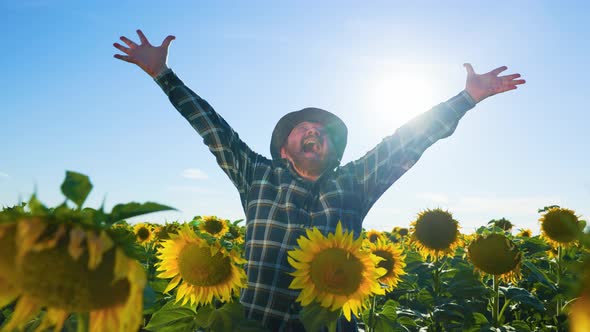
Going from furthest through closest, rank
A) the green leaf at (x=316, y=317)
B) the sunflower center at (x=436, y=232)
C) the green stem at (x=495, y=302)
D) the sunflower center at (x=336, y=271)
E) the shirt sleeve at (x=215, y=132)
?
the sunflower center at (x=436, y=232) → the green stem at (x=495, y=302) → the shirt sleeve at (x=215, y=132) → the sunflower center at (x=336, y=271) → the green leaf at (x=316, y=317)

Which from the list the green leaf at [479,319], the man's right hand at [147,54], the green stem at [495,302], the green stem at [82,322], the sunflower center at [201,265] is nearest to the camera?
the green stem at [82,322]

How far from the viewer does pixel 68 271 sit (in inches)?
50.4

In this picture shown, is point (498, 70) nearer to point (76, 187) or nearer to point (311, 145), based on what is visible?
point (311, 145)

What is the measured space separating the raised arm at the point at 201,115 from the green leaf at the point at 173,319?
1.76 meters

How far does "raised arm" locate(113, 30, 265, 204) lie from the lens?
3.93 m

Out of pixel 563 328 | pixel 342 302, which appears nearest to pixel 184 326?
pixel 342 302

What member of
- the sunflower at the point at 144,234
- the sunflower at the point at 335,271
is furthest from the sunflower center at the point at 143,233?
the sunflower at the point at 335,271

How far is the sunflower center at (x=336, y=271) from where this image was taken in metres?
2.47

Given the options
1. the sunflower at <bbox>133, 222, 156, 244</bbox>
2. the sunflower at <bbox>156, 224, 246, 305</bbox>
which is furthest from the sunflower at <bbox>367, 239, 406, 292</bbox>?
the sunflower at <bbox>133, 222, 156, 244</bbox>

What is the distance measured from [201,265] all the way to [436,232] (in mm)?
4233

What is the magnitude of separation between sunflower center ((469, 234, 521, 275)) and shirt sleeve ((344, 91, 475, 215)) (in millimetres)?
1268

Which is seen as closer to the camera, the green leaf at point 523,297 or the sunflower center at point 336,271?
the sunflower center at point 336,271

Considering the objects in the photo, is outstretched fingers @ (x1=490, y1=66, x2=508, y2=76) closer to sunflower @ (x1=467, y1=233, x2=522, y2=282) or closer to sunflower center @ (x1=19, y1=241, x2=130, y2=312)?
sunflower @ (x1=467, y1=233, x2=522, y2=282)

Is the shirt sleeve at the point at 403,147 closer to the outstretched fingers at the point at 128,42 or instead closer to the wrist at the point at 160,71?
the wrist at the point at 160,71
